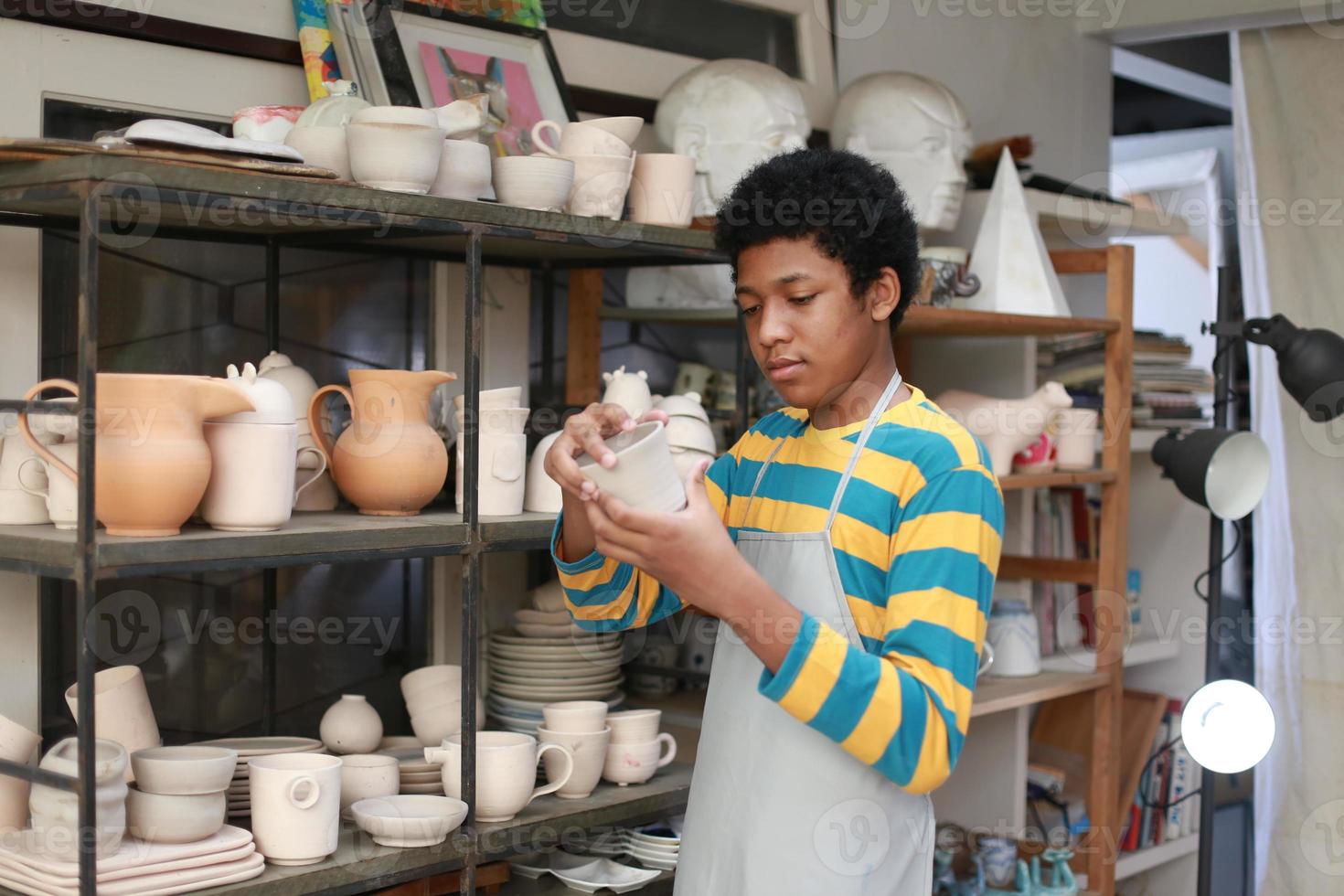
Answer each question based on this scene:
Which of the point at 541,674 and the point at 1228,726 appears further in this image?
the point at 1228,726

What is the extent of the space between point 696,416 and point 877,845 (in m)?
1.05

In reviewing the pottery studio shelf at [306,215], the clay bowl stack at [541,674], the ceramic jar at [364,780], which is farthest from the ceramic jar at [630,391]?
the ceramic jar at [364,780]

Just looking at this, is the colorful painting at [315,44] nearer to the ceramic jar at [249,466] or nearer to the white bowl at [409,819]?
the ceramic jar at [249,466]

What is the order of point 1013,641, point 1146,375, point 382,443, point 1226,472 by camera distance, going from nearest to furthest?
point 382,443 < point 1226,472 < point 1013,641 < point 1146,375

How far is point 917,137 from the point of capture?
293 cm

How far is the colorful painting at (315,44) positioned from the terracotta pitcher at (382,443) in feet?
1.83

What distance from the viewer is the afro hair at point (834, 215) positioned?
1.48 m

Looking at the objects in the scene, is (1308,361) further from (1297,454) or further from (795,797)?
(795,797)

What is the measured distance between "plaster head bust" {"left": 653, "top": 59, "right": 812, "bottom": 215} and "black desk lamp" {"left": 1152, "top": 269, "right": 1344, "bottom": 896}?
1.06 metres

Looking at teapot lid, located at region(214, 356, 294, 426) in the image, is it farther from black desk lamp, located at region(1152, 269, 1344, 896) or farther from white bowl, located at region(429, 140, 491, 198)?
black desk lamp, located at region(1152, 269, 1344, 896)

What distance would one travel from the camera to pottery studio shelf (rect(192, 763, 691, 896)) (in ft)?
6.01

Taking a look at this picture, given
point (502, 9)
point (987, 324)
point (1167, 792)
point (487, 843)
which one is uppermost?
point (502, 9)

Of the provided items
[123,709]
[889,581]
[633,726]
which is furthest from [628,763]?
[889,581]

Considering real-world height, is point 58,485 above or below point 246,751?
above
